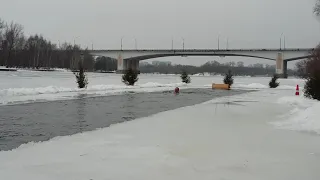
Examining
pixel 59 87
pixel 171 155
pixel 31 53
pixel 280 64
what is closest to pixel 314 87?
pixel 171 155

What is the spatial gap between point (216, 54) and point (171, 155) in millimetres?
105842

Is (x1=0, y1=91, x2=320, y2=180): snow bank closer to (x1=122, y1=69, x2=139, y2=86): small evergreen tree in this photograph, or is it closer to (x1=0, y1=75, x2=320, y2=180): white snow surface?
(x1=0, y1=75, x2=320, y2=180): white snow surface

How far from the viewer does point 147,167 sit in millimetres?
5922

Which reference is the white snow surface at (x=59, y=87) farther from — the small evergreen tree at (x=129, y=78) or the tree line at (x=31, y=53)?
the tree line at (x=31, y=53)

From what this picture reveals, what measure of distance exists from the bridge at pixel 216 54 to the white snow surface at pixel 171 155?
9309cm

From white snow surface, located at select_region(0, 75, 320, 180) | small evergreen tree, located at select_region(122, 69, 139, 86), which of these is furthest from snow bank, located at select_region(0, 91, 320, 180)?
small evergreen tree, located at select_region(122, 69, 139, 86)

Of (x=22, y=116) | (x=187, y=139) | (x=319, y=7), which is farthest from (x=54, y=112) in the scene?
(x=319, y=7)

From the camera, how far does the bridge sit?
100125mm

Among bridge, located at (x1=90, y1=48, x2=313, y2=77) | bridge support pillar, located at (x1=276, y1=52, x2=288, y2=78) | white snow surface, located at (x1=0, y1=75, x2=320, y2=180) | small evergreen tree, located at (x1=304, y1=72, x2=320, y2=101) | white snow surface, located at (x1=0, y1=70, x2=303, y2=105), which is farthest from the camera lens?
bridge, located at (x1=90, y1=48, x2=313, y2=77)

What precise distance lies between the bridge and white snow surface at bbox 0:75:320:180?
305 feet

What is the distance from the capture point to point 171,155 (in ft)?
22.1

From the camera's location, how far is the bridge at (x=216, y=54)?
10012cm

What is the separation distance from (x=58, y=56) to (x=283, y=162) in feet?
477

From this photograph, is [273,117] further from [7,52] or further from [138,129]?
[7,52]
